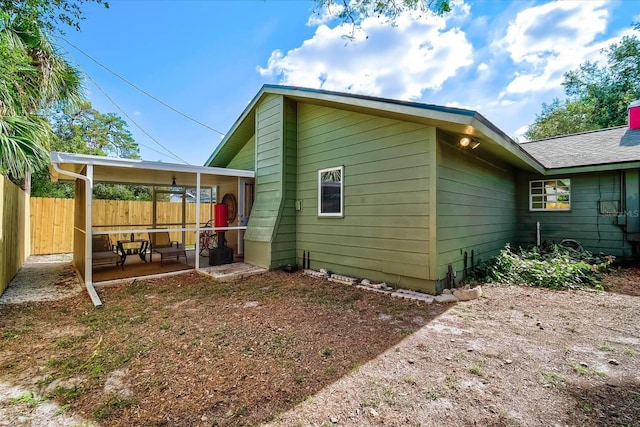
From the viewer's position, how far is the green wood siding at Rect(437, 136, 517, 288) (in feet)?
14.9

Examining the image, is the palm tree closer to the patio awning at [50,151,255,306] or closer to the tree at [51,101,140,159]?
the patio awning at [50,151,255,306]

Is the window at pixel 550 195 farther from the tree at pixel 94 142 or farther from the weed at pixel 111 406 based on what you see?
the tree at pixel 94 142

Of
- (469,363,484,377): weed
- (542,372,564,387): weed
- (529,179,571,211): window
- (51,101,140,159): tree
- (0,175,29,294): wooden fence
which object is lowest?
(469,363,484,377): weed

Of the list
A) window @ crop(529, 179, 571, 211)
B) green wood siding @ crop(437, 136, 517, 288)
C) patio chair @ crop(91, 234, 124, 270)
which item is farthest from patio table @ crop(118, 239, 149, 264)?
window @ crop(529, 179, 571, 211)

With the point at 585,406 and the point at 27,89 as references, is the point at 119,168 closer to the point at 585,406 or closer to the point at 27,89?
the point at 27,89

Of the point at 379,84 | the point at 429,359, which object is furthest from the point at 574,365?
the point at 379,84

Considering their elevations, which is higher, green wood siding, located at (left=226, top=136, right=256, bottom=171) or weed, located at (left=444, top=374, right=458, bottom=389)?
green wood siding, located at (left=226, top=136, right=256, bottom=171)

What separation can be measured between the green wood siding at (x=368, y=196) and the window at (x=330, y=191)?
0.41 ft

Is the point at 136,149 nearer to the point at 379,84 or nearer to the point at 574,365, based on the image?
the point at 379,84

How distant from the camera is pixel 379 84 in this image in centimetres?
966

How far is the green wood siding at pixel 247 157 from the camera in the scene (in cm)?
860

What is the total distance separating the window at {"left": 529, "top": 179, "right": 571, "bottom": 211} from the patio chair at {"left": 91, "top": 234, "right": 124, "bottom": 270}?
1121 centimetres

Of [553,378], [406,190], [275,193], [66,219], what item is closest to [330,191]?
[275,193]

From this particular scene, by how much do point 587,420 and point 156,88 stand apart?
56.9 feet
